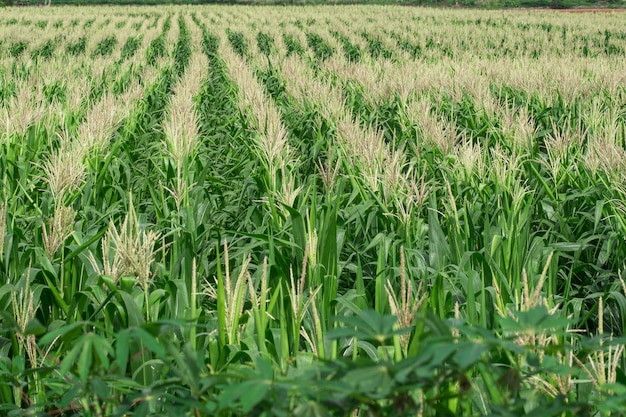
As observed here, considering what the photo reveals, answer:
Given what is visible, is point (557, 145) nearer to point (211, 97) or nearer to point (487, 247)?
point (487, 247)

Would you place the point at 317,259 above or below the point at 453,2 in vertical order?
below

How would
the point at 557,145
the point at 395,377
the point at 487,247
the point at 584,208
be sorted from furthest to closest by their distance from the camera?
the point at 557,145 → the point at 584,208 → the point at 487,247 → the point at 395,377

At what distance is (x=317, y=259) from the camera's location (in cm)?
319

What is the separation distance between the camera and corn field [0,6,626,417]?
3.86ft

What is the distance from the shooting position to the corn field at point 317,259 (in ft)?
3.86

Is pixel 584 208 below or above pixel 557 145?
below

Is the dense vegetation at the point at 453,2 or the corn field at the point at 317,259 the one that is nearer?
the corn field at the point at 317,259

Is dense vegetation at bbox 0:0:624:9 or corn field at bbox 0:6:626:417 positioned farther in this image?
dense vegetation at bbox 0:0:624:9

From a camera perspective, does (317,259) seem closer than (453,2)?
Yes

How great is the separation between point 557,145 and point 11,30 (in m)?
25.2

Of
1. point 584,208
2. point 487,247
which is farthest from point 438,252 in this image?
point 584,208

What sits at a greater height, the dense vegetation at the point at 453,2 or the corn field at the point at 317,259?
the dense vegetation at the point at 453,2

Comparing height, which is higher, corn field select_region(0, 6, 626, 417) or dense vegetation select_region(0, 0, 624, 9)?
dense vegetation select_region(0, 0, 624, 9)

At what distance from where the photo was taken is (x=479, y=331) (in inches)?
44.3
